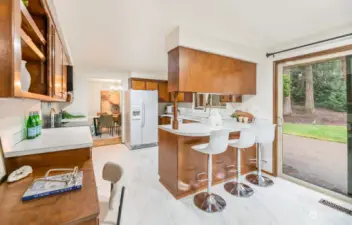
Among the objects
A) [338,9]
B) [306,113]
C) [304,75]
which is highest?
[338,9]

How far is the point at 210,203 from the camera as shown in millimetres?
2041

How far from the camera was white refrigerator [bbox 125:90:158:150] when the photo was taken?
4.58 m

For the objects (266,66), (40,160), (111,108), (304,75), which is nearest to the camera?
(40,160)

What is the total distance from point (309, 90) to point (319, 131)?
672 mm

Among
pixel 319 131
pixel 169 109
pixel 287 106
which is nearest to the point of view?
pixel 319 131

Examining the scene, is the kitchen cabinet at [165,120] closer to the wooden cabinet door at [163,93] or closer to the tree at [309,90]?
the wooden cabinet door at [163,93]

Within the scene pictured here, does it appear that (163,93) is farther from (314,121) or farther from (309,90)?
(314,121)

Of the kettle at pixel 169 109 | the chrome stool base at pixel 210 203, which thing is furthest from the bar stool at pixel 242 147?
the kettle at pixel 169 109

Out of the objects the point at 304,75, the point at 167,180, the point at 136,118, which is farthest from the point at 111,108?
the point at 304,75

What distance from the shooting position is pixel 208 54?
8.15ft

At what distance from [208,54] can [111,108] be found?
271 inches

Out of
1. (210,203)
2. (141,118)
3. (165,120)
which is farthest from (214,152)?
(165,120)

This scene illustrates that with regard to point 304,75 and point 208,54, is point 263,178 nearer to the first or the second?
point 304,75

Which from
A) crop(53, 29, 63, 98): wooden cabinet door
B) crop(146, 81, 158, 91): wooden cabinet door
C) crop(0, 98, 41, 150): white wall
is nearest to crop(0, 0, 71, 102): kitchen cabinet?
crop(53, 29, 63, 98): wooden cabinet door
